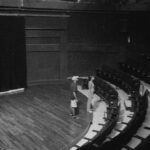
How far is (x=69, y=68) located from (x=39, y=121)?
16.0ft

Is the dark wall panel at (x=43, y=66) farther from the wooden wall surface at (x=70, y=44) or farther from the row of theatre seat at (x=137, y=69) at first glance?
the row of theatre seat at (x=137, y=69)

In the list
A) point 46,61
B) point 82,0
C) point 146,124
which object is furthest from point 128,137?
point 82,0

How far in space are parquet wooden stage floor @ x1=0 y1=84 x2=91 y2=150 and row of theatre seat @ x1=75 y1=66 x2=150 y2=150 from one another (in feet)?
2.39

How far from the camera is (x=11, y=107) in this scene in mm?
8773

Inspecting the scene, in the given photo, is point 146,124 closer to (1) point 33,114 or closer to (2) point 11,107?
(1) point 33,114

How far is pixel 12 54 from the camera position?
34.4ft

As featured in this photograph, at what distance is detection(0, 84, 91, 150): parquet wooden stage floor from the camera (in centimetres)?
623

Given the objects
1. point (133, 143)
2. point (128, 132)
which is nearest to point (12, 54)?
point (133, 143)

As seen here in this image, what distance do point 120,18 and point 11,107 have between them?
6.09m

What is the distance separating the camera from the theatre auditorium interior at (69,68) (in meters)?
7.17

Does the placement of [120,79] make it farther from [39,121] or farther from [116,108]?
[39,121]

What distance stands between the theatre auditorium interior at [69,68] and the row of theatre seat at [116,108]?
0.04 m

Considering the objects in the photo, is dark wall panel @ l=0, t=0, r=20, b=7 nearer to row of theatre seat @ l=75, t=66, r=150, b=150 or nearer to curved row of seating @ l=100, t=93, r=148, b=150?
row of theatre seat @ l=75, t=66, r=150, b=150

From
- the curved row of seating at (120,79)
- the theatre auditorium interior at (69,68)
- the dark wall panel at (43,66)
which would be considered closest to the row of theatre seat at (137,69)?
the theatre auditorium interior at (69,68)
